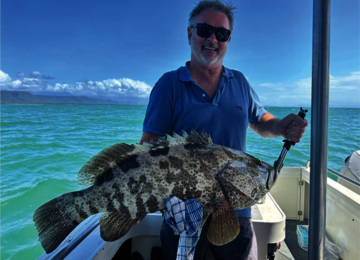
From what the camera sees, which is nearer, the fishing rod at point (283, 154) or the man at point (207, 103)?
the fishing rod at point (283, 154)

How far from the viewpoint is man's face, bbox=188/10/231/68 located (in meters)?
1.91

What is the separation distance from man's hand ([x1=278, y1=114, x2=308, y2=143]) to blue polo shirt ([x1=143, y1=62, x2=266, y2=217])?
308 millimetres

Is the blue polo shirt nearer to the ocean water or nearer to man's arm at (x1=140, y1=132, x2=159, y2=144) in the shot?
man's arm at (x1=140, y1=132, x2=159, y2=144)

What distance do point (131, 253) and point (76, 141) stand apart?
14.0 meters

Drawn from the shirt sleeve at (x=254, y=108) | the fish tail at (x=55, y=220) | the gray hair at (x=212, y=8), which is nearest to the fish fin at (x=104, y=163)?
the fish tail at (x=55, y=220)

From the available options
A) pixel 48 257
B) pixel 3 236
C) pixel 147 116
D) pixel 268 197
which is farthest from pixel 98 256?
pixel 3 236

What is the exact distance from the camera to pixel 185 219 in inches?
53.8

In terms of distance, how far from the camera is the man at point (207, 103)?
72.8 inches

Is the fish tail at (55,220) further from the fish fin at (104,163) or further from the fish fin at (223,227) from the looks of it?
the fish fin at (223,227)

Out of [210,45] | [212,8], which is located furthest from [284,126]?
[212,8]

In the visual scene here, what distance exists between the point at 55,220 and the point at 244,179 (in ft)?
3.89

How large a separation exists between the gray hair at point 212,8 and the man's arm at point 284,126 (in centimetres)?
91

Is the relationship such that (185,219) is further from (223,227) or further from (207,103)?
(207,103)

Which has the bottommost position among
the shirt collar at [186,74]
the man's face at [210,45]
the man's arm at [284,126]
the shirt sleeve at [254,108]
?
the man's arm at [284,126]
